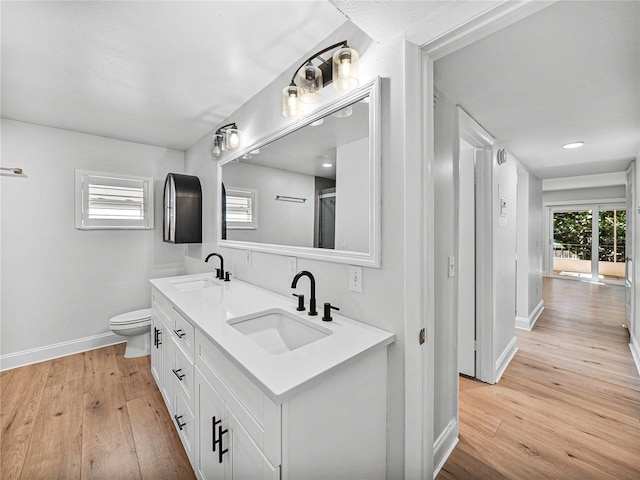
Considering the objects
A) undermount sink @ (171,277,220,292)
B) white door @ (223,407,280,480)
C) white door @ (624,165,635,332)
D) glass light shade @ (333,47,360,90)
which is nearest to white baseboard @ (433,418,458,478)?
white door @ (223,407,280,480)

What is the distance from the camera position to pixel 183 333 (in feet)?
5.14

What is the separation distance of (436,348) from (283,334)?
88 cm

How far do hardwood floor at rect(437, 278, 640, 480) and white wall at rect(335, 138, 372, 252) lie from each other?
139cm

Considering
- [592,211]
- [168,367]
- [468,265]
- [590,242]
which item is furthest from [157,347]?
[590,242]

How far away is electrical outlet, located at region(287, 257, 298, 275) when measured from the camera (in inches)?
69.9

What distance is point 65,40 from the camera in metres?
1.56

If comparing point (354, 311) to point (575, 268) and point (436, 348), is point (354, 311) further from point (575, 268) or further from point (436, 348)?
point (575, 268)

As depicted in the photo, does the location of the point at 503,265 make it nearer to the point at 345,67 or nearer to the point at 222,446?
the point at 345,67

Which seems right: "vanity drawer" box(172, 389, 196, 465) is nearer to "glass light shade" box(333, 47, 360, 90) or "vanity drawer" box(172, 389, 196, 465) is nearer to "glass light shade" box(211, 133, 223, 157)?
"glass light shade" box(333, 47, 360, 90)

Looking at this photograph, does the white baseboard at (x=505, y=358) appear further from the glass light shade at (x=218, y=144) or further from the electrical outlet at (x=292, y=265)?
the glass light shade at (x=218, y=144)

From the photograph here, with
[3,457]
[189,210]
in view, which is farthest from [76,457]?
[189,210]

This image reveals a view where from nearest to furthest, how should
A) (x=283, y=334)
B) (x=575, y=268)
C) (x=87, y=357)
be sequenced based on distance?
1. (x=283, y=334)
2. (x=87, y=357)
3. (x=575, y=268)

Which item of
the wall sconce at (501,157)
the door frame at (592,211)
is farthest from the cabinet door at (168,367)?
the door frame at (592,211)

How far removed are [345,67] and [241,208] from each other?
1.45 m
